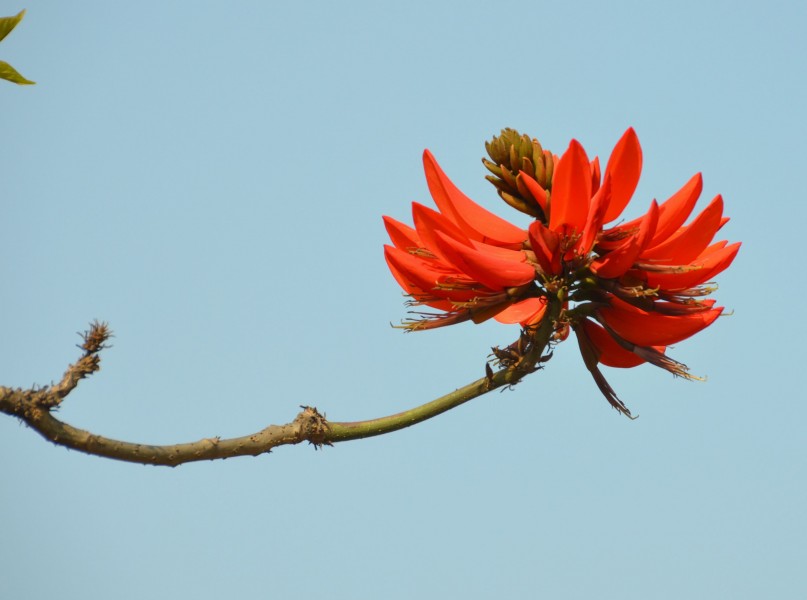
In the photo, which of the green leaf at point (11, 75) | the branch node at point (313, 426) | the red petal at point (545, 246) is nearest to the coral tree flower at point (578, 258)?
the red petal at point (545, 246)

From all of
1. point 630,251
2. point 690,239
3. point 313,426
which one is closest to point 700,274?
point 690,239

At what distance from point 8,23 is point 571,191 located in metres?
1.02

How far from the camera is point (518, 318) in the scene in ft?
6.34

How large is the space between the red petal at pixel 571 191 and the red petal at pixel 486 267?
12 centimetres

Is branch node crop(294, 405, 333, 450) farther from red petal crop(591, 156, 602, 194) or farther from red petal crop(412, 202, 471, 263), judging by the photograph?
red petal crop(591, 156, 602, 194)

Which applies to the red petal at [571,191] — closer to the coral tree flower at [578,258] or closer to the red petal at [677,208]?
the coral tree flower at [578,258]

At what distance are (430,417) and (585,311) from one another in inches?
20.6

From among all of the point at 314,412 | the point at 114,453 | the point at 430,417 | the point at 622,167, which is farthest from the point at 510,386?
the point at 114,453

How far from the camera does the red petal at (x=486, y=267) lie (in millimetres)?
1854

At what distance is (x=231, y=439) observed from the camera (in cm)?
141

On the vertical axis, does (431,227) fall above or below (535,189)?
below

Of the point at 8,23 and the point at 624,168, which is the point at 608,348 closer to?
the point at 624,168

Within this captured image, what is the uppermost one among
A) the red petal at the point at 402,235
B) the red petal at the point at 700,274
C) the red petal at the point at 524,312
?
the red petal at the point at 402,235

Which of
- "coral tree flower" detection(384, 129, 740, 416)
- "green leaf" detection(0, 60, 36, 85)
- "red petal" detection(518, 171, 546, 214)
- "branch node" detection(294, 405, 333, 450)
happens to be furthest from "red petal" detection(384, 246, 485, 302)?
"green leaf" detection(0, 60, 36, 85)
